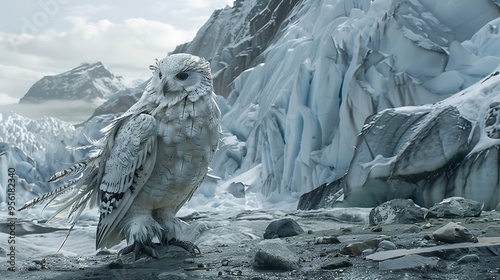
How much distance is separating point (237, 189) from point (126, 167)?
12.3m

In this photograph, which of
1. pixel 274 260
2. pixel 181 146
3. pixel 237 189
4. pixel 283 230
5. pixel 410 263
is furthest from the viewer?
pixel 237 189

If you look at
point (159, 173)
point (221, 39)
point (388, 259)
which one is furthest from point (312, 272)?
point (221, 39)

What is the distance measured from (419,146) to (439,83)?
11.2 feet

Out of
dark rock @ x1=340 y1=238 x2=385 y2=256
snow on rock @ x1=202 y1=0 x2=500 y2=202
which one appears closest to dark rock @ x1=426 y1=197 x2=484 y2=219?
dark rock @ x1=340 y1=238 x2=385 y2=256

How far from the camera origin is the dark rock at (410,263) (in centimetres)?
294

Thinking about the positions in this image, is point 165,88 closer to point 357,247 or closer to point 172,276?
point 172,276

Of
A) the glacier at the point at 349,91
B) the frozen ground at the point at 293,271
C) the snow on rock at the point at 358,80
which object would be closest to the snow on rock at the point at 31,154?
the glacier at the point at 349,91

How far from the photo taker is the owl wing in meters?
3.84

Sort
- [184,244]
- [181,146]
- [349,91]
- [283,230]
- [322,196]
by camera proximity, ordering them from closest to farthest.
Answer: [181,146] → [184,244] → [283,230] → [322,196] → [349,91]

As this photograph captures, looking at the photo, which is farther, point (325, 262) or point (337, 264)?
point (325, 262)

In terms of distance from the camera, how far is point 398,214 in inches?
237

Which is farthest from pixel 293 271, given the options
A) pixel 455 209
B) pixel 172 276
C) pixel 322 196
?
pixel 322 196

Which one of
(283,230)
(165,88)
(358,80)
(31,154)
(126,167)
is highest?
(358,80)

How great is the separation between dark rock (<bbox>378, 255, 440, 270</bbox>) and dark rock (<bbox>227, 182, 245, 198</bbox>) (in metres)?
13.0
